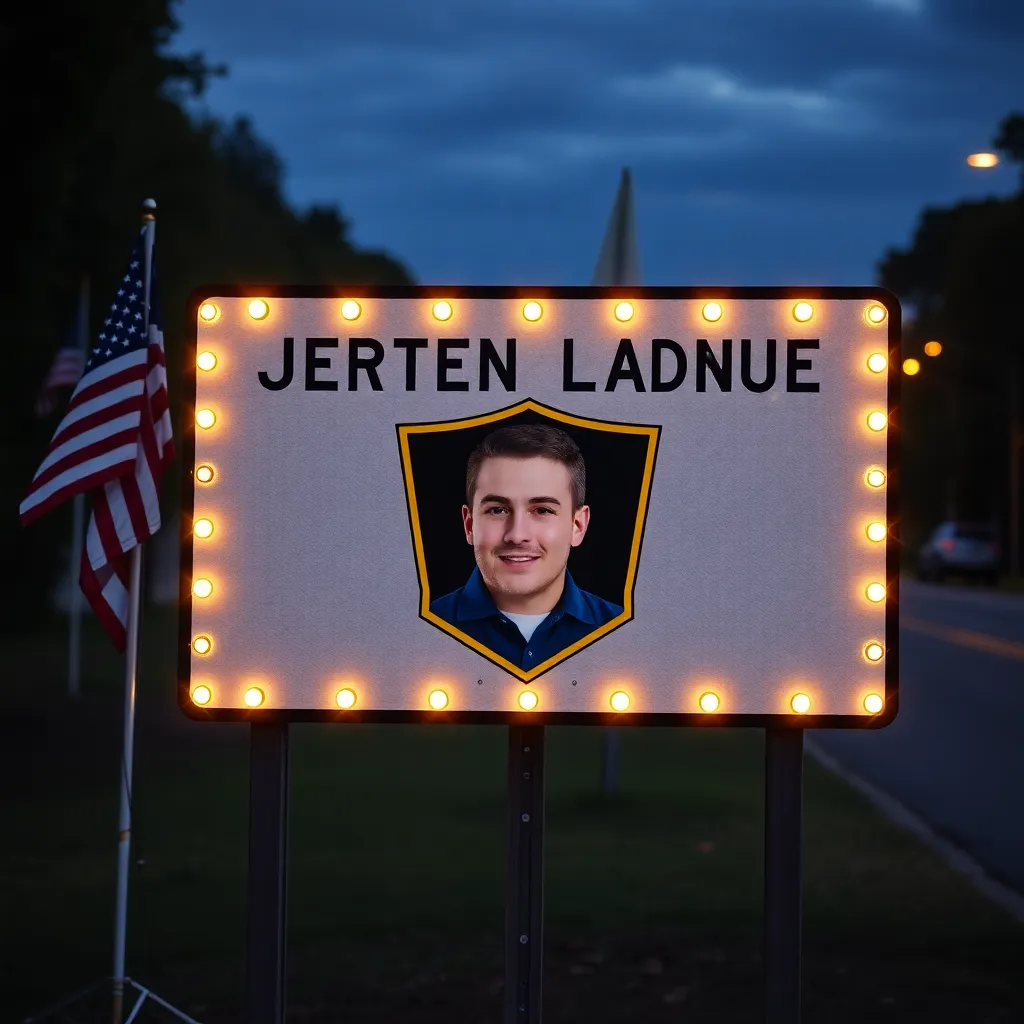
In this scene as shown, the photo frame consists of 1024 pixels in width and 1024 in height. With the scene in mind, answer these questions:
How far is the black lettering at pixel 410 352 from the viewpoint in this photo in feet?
15.5

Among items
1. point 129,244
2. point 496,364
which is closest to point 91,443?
point 496,364

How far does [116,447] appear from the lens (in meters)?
6.71

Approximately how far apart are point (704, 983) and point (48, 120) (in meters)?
12.3

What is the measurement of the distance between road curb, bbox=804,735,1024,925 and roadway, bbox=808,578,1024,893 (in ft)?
0.30

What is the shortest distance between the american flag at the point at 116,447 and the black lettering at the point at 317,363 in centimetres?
201

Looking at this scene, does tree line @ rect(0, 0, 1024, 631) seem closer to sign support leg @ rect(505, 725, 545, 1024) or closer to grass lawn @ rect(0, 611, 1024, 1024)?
sign support leg @ rect(505, 725, 545, 1024)

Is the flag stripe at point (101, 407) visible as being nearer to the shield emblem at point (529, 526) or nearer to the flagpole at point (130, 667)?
the flagpole at point (130, 667)

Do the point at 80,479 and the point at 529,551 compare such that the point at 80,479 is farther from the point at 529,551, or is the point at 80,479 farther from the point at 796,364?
the point at 796,364

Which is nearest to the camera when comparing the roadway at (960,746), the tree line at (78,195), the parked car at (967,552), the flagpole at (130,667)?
the flagpole at (130,667)

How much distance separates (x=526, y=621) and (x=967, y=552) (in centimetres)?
5877

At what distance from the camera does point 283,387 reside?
479 cm

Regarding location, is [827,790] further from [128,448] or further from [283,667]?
[283,667]

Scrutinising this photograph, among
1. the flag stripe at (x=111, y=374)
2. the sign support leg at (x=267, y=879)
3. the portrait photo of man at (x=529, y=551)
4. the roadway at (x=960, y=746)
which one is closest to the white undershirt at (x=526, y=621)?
the portrait photo of man at (x=529, y=551)

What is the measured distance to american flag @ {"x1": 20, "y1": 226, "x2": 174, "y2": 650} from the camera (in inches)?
261
